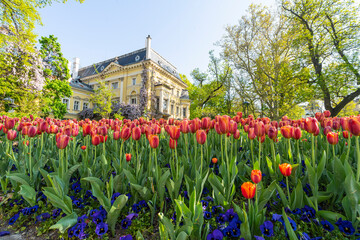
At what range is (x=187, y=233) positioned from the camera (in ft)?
3.70

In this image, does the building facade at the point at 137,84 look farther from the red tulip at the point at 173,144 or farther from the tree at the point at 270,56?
the red tulip at the point at 173,144

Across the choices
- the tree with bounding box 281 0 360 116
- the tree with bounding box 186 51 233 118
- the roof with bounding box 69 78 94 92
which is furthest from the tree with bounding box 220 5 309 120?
the roof with bounding box 69 78 94 92

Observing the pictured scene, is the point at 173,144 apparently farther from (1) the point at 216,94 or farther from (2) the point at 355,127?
(1) the point at 216,94

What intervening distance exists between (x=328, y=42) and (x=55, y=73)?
89.1ft

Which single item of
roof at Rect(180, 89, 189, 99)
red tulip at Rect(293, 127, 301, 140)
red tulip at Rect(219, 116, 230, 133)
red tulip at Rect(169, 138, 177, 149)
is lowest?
red tulip at Rect(169, 138, 177, 149)

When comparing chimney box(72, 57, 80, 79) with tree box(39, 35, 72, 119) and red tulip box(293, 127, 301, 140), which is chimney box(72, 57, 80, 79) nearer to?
tree box(39, 35, 72, 119)

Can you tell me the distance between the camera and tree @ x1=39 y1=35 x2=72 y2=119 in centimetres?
1884

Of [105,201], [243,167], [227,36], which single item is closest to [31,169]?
[105,201]

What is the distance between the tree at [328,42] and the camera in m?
12.2

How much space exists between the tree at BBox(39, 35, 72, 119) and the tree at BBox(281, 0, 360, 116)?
927 inches

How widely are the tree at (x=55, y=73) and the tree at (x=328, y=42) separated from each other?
23542 millimetres

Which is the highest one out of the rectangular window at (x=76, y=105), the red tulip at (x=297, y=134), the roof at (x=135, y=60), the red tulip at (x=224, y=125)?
the roof at (x=135, y=60)

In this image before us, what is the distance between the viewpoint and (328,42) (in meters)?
13.0

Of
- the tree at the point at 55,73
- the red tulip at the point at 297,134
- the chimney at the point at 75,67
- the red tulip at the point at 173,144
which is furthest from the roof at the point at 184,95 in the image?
the red tulip at the point at 297,134
